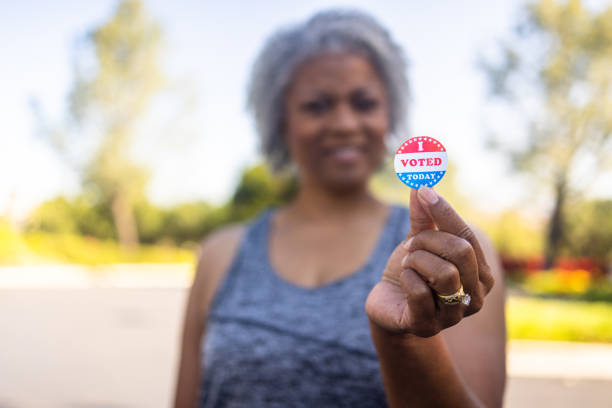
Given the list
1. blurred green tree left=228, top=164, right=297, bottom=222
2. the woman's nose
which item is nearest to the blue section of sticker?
the woman's nose

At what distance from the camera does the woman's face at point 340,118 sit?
1.81 m

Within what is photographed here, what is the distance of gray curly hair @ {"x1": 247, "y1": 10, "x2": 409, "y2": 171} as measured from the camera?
185 cm

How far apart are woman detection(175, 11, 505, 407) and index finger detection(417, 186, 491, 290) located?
8.1 inches

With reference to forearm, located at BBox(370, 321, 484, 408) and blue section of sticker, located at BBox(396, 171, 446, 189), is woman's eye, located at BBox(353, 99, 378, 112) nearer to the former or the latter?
blue section of sticker, located at BBox(396, 171, 446, 189)

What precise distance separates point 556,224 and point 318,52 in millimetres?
19759

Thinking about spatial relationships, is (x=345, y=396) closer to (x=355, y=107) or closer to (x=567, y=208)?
(x=355, y=107)

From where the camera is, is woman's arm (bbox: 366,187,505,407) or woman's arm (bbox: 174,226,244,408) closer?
woman's arm (bbox: 366,187,505,407)

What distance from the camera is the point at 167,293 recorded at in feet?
51.2

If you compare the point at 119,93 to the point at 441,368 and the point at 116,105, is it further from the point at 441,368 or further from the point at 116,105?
the point at 441,368

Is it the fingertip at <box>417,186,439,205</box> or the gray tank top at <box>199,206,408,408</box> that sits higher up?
the fingertip at <box>417,186,439,205</box>

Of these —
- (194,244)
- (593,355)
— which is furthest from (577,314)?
(194,244)

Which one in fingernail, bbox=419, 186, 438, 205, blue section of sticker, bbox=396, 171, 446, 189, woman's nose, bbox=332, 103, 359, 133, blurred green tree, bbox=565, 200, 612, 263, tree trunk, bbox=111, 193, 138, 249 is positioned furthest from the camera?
tree trunk, bbox=111, 193, 138, 249

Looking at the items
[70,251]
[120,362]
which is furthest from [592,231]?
[70,251]

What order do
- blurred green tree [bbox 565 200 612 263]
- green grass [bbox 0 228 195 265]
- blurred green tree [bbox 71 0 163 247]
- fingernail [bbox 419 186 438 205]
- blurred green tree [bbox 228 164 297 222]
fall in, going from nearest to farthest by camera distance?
fingernail [bbox 419 186 438 205] → blurred green tree [bbox 565 200 612 263] → blurred green tree [bbox 228 164 297 222] → green grass [bbox 0 228 195 265] → blurred green tree [bbox 71 0 163 247]
